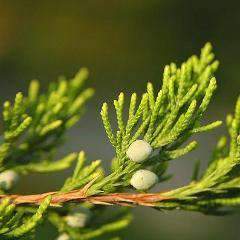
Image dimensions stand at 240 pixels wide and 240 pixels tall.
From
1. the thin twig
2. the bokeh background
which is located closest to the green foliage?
the thin twig

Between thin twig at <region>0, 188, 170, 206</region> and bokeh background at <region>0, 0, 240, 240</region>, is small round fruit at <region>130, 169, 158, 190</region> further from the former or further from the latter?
bokeh background at <region>0, 0, 240, 240</region>

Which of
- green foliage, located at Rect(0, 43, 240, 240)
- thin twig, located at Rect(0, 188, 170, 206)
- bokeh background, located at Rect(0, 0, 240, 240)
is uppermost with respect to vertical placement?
bokeh background, located at Rect(0, 0, 240, 240)

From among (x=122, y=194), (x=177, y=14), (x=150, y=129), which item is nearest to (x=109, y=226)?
(x=122, y=194)

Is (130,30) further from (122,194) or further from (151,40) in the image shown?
(122,194)

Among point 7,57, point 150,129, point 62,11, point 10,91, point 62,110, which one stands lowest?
point 150,129

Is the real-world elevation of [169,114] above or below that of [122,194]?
above

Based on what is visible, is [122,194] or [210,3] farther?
[210,3]
